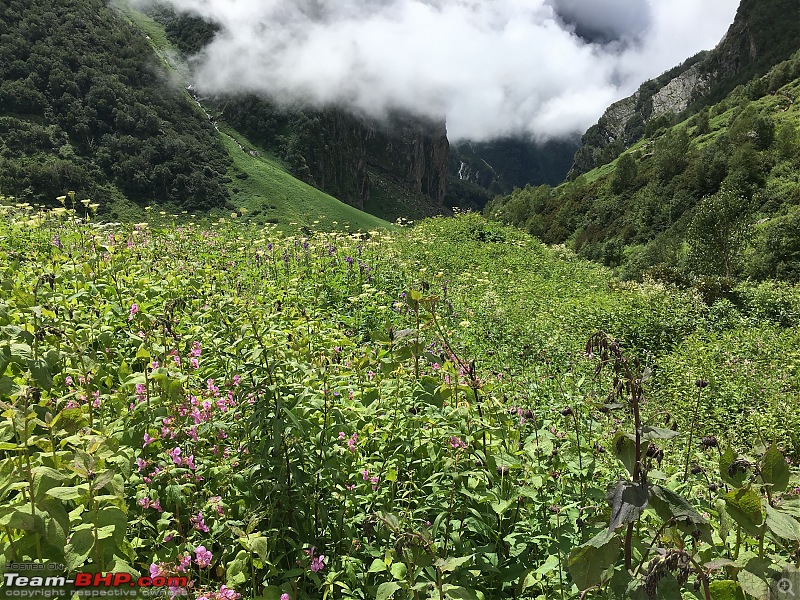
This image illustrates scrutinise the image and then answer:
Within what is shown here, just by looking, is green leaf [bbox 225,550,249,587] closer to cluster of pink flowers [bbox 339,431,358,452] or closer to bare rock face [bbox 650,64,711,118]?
cluster of pink flowers [bbox 339,431,358,452]

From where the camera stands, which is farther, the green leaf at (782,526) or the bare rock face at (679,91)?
the bare rock face at (679,91)

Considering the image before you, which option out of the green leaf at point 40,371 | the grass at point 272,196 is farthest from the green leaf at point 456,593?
the grass at point 272,196

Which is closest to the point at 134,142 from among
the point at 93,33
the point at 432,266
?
the point at 93,33

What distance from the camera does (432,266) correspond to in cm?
1648

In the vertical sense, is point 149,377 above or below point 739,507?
below

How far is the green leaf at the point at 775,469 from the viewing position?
60.1 inches

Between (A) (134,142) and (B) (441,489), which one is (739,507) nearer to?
(B) (441,489)

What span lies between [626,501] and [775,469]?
0.73 meters

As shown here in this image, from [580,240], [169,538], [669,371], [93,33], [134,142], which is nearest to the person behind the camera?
[169,538]

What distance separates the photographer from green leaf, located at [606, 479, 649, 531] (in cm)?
120

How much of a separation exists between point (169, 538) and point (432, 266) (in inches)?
574

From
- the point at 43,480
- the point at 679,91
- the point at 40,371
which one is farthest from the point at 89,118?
→ the point at 679,91

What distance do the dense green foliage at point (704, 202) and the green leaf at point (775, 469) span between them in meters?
26.7

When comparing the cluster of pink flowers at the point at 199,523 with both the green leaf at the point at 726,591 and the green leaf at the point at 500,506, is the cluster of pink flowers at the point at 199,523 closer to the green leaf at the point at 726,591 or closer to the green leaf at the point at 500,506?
the green leaf at the point at 500,506
